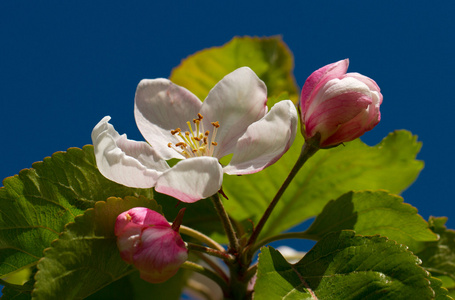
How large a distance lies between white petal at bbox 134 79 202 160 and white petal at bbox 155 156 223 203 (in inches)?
8.0

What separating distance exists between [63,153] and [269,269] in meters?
0.32

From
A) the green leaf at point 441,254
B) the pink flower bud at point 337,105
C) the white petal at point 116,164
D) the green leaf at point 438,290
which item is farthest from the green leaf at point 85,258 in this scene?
the green leaf at point 441,254

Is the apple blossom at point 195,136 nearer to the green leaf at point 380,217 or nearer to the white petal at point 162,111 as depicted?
the white petal at point 162,111

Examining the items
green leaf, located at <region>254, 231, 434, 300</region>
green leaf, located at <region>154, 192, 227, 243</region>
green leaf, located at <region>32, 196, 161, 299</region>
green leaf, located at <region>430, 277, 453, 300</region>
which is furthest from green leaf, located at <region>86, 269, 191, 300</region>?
green leaf, located at <region>430, 277, 453, 300</region>

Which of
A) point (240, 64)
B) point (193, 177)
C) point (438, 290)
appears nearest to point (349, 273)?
point (438, 290)

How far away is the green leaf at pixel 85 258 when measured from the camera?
1.97 feet

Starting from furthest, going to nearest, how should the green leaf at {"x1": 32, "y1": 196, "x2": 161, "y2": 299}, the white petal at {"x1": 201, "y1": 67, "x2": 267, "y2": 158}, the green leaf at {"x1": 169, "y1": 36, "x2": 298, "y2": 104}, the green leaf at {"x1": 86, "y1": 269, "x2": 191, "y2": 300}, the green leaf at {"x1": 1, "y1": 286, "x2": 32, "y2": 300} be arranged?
the green leaf at {"x1": 169, "y1": 36, "x2": 298, "y2": 104} → the green leaf at {"x1": 86, "y1": 269, "x2": 191, "y2": 300} → the white petal at {"x1": 201, "y1": 67, "x2": 267, "y2": 158} → the green leaf at {"x1": 1, "y1": 286, "x2": 32, "y2": 300} → the green leaf at {"x1": 32, "y1": 196, "x2": 161, "y2": 299}

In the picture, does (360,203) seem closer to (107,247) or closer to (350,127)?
(350,127)

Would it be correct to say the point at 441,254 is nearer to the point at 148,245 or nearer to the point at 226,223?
the point at 226,223

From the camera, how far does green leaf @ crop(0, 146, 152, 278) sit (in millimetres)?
715

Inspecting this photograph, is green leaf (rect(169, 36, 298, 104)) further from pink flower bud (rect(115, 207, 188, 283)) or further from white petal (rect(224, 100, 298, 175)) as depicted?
pink flower bud (rect(115, 207, 188, 283))

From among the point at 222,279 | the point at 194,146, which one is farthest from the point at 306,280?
the point at 194,146

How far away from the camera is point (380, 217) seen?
81 cm

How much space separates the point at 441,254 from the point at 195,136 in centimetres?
48
